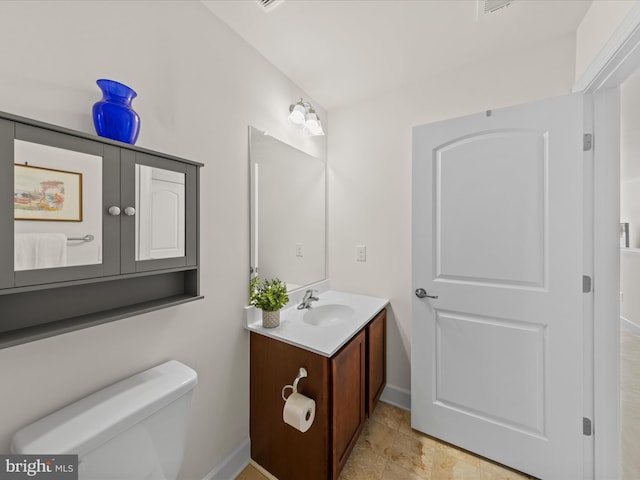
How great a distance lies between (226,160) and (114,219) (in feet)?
2.12

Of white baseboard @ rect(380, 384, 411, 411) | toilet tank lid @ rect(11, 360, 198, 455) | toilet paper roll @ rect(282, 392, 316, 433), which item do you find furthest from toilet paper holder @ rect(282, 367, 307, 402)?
white baseboard @ rect(380, 384, 411, 411)

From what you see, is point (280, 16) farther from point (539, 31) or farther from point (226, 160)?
point (539, 31)

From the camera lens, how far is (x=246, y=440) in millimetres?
1493

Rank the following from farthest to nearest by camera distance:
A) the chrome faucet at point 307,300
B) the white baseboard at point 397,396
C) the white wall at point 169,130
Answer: the white baseboard at point 397,396 < the chrome faucet at point 307,300 < the white wall at point 169,130

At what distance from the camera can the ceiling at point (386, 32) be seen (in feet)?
4.21

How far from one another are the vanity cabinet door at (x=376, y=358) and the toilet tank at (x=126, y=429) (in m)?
1.05

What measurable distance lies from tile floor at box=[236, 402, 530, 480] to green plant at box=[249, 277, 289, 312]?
893mm

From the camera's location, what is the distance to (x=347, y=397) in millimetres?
1388

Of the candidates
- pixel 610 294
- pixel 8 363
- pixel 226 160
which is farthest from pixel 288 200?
pixel 610 294

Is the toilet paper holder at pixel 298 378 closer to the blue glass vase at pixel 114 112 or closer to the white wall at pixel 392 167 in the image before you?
the white wall at pixel 392 167

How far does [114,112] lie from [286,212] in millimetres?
1081

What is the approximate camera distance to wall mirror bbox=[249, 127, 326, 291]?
1.58m

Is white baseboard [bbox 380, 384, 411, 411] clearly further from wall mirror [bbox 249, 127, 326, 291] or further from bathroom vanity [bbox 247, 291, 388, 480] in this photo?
wall mirror [bbox 249, 127, 326, 291]

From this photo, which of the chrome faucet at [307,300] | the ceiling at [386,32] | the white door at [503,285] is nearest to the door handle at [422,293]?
the white door at [503,285]
